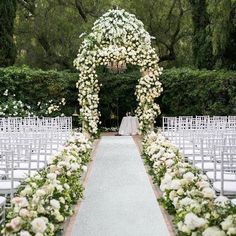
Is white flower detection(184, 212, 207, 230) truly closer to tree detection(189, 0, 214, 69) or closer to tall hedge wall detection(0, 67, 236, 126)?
tall hedge wall detection(0, 67, 236, 126)

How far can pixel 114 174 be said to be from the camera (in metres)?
8.71

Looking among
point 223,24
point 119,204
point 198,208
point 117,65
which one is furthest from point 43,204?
point 223,24

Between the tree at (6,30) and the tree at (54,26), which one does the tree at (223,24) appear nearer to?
the tree at (54,26)

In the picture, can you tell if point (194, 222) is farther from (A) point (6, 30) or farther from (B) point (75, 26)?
(B) point (75, 26)

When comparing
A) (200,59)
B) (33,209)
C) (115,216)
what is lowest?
(115,216)

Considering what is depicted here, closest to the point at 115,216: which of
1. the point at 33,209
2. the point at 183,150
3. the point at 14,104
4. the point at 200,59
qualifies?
the point at 33,209

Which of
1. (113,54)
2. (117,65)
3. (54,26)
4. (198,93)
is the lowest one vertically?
(198,93)

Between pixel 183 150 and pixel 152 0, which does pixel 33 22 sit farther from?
pixel 183 150

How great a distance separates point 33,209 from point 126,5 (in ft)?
63.6

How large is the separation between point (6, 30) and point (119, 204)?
15.4m

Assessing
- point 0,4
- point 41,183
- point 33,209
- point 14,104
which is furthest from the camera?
point 0,4

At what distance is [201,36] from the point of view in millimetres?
20078

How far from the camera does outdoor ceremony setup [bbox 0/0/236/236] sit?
5035 mm

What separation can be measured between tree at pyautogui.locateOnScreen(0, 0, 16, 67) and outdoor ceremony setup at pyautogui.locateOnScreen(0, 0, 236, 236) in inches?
1.9
